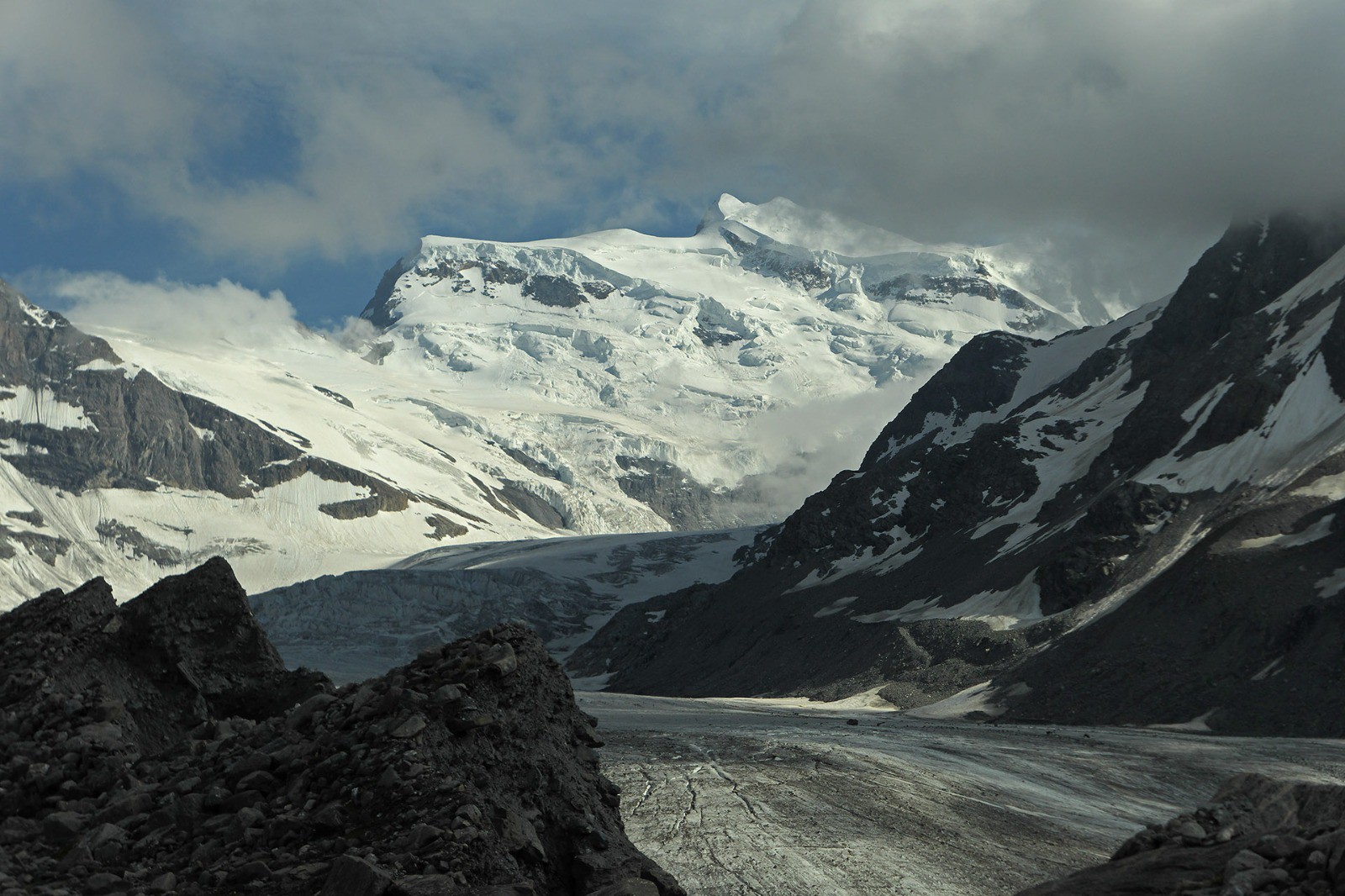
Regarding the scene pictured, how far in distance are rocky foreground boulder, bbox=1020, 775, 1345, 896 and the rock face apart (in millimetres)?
56933

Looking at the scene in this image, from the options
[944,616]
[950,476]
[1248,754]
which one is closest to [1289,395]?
[944,616]

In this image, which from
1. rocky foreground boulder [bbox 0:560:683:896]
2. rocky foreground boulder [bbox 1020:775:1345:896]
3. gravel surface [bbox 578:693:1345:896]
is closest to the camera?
rocky foreground boulder [bbox 1020:775:1345:896]

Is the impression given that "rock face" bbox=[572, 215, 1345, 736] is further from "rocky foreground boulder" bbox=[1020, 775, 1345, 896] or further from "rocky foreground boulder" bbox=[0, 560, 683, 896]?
"rocky foreground boulder" bbox=[0, 560, 683, 896]

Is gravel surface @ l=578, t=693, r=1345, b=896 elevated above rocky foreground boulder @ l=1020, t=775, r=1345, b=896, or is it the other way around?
rocky foreground boulder @ l=1020, t=775, r=1345, b=896

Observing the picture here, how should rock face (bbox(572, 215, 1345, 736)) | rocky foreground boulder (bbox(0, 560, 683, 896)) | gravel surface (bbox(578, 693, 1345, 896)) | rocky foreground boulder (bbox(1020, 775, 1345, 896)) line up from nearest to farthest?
1. rocky foreground boulder (bbox(1020, 775, 1345, 896))
2. rocky foreground boulder (bbox(0, 560, 683, 896))
3. gravel surface (bbox(578, 693, 1345, 896))
4. rock face (bbox(572, 215, 1345, 736))

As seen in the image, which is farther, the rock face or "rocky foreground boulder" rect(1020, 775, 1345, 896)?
the rock face

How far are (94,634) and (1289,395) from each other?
10930 cm

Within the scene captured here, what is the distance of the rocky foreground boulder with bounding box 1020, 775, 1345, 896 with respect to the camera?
35.0 ft

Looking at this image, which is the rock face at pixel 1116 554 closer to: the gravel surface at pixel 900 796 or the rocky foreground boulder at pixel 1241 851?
the gravel surface at pixel 900 796

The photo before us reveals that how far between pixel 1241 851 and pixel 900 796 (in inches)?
999

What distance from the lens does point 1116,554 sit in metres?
103

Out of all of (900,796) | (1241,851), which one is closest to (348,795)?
(1241,851)

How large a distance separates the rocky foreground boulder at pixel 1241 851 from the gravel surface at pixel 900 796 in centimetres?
991

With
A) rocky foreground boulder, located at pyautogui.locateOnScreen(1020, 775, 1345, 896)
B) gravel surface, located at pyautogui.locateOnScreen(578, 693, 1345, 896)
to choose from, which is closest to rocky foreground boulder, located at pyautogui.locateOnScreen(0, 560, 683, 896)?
rocky foreground boulder, located at pyautogui.locateOnScreen(1020, 775, 1345, 896)
